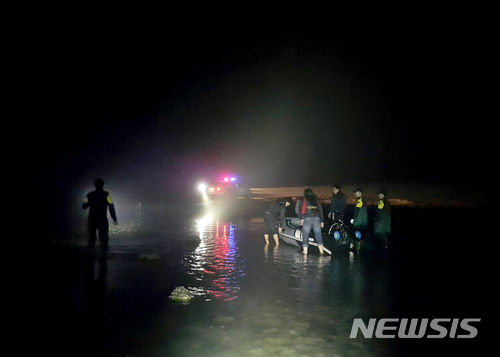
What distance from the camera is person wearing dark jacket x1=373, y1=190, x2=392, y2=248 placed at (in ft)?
42.1

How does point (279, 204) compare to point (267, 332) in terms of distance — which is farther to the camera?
point (279, 204)

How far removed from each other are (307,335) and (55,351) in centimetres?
301

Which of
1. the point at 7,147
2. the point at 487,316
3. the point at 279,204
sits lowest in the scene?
the point at 487,316

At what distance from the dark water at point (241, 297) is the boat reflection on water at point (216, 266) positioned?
29mm

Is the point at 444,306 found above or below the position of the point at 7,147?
below

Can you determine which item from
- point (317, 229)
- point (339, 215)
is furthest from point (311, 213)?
point (339, 215)

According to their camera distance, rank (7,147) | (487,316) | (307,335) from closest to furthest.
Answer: (307,335)
(487,316)
(7,147)

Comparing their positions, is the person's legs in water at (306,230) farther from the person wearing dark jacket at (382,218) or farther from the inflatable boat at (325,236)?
the person wearing dark jacket at (382,218)

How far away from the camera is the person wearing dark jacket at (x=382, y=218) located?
1284 centimetres

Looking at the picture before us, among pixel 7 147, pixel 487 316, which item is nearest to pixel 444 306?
pixel 487 316

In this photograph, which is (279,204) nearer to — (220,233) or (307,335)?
(220,233)

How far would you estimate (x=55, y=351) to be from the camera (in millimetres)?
5758

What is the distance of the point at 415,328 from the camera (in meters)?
6.95

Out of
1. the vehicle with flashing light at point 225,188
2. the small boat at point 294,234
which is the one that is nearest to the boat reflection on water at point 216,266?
the small boat at point 294,234
